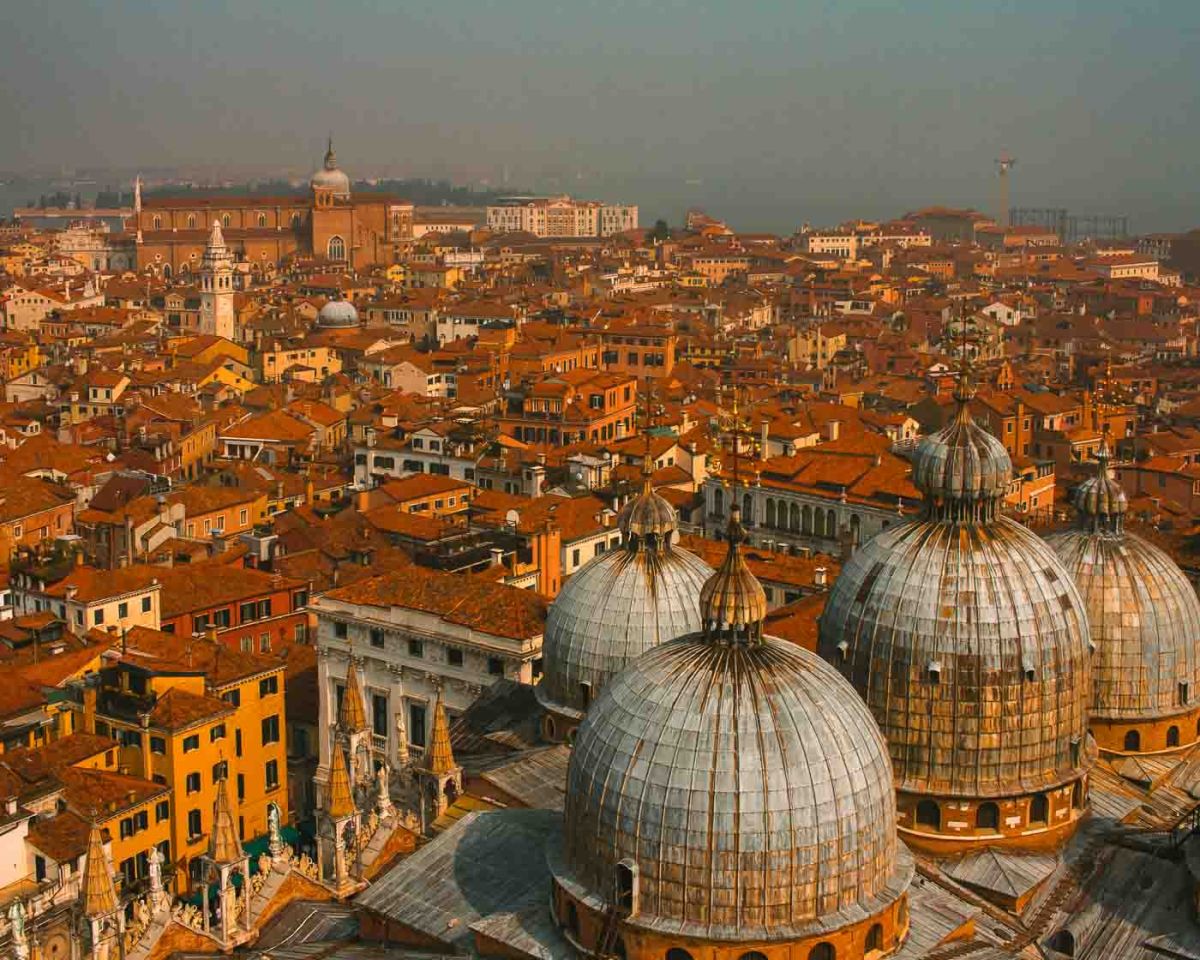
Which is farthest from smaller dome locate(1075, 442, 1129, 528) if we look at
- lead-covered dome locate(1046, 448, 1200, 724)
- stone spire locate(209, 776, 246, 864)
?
stone spire locate(209, 776, 246, 864)

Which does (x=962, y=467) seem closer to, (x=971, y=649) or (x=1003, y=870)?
(x=971, y=649)

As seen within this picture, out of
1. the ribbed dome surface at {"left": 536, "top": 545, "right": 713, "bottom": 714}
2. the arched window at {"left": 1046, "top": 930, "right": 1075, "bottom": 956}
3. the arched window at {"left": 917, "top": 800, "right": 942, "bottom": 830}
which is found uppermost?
the ribbed dome surface at {"left": 536, "top": 545, "right": 713, "bottom": 714}

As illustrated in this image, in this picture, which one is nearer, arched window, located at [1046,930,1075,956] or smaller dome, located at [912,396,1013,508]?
arched window, located at [1046,930,1075,956]

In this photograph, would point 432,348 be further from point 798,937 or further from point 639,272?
point 798,937

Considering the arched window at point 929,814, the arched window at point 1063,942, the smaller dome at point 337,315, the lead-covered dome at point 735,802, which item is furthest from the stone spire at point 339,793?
the smaller dome at point 337,315

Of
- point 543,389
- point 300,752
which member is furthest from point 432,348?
point 300,752

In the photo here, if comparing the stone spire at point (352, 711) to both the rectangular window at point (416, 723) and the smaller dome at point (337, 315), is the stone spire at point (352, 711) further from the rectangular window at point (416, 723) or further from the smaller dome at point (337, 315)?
the smaller dome at point (337, 315)

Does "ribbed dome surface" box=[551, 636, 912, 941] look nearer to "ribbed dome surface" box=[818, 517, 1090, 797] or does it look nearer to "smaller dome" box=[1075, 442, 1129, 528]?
"ribbed dome surface" box=[818, 517, 1090, 797]
